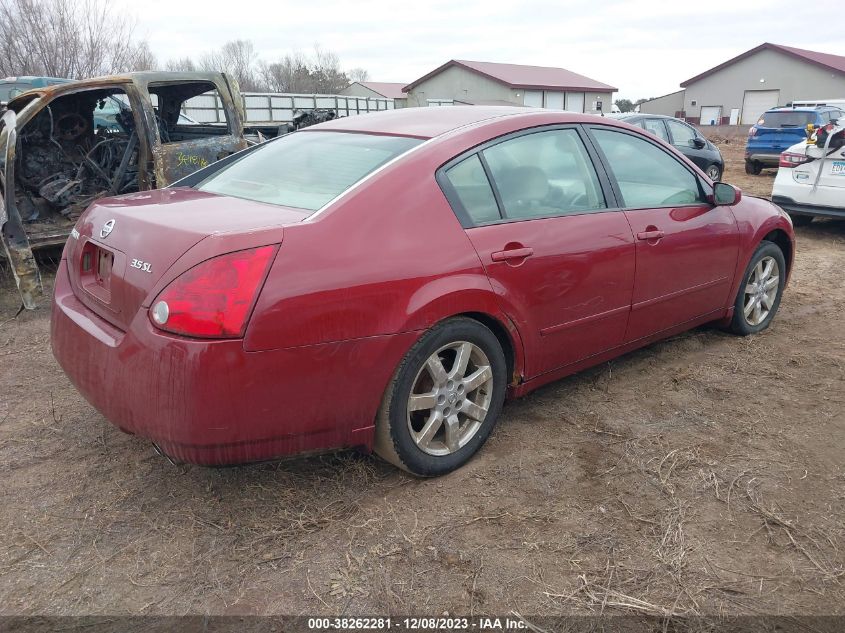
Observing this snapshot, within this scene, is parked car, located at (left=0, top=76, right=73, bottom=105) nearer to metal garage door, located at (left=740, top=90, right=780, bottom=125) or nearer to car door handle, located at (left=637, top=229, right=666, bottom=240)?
car door handle, located at (left=637, top=229, right=666, bottom=240)

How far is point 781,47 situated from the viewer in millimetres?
40781

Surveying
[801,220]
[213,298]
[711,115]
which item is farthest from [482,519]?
[711,115]

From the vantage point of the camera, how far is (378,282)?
8.22ft

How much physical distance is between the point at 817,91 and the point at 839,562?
45.4 metres

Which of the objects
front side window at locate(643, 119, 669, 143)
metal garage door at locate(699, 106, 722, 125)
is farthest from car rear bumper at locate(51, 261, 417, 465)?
metal garage door at locate(699, 106, 722, 125)

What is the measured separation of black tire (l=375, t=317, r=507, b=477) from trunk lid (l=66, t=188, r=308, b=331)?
27.7 inches

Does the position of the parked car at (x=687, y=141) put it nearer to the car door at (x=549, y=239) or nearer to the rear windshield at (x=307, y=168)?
the car door at (x=549, y=239)

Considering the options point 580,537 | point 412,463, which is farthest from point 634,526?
point 412,463

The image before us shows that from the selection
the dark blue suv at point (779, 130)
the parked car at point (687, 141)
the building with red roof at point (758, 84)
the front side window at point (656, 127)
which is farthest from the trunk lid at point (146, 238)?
the building with red roof at point (758, 84)

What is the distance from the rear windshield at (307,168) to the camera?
285 centimetres

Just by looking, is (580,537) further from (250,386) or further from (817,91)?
(817,91)

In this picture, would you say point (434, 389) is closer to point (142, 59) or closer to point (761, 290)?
point (761, 290)

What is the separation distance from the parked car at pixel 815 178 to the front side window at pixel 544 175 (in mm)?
6234

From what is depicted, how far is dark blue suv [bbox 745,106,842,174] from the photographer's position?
15.8m
